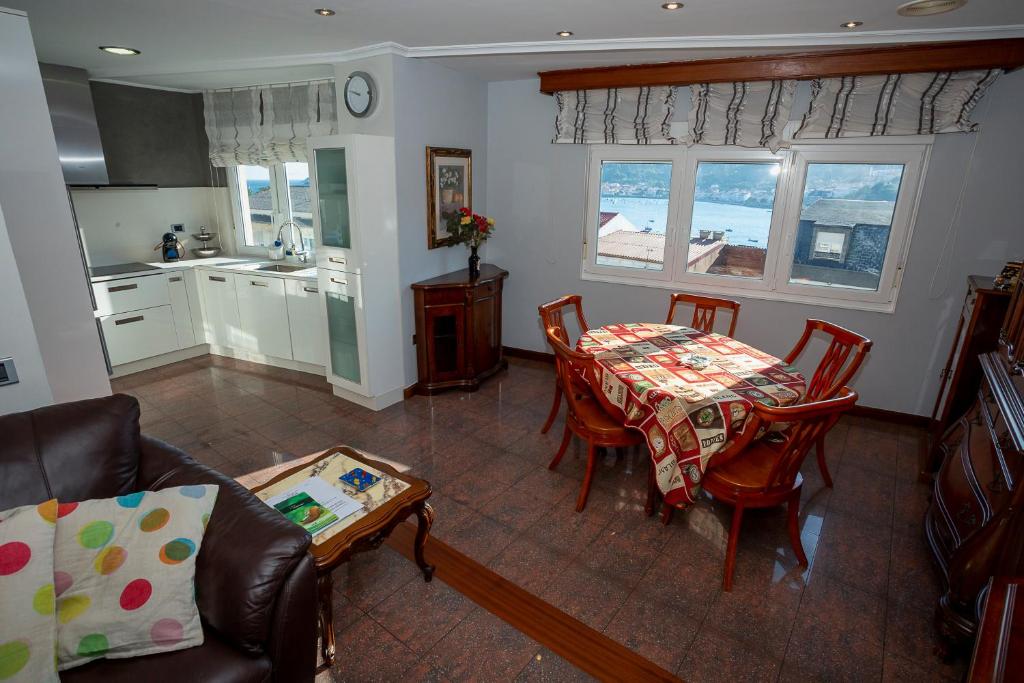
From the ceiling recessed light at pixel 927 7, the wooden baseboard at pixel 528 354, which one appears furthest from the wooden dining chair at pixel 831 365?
the wooden baseboard at pixel 528 354

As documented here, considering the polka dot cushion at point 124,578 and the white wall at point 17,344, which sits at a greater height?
the white wall at point 17,344

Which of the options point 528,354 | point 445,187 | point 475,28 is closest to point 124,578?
point 475,28

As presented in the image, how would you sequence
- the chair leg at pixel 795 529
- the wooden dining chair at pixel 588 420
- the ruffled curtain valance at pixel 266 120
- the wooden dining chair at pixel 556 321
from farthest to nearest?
1. the ruffled curtain valance at pixel 266 120
2. the wooden dining chair at pixel 556 321
3. the wooden dining chair at pixel 588 420
4. the chair leg at pixel 795 529

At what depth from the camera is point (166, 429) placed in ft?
11.7

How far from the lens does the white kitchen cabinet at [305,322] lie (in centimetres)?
429

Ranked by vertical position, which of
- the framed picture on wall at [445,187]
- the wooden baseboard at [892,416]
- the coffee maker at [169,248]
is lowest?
the wooden baseboard at [892,416]

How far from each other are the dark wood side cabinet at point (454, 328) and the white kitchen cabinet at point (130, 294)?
7.88ft

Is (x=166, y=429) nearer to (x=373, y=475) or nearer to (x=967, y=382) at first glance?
(x=373, y=475)

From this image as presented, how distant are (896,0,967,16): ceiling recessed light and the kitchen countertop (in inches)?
159

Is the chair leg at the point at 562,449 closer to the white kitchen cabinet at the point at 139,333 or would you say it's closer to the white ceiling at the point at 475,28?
the white ceiling at the point at 475,28

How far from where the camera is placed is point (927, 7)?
2.32m

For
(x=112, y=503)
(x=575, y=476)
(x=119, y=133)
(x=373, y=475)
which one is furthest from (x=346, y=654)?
(x=119, y=133)

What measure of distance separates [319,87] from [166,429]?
2962 mm

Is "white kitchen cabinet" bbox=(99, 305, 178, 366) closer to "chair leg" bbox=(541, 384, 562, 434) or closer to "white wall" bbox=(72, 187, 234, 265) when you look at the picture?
Answer: "white wall" bbox=(72, 187, 234, 265)
